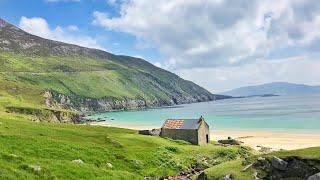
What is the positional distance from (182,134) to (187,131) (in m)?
1.35

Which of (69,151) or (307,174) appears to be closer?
(307,174)

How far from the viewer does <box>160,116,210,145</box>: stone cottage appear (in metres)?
80.8

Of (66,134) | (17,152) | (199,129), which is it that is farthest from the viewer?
(199,129)

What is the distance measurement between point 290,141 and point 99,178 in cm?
8679

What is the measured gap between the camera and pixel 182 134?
8219 cm

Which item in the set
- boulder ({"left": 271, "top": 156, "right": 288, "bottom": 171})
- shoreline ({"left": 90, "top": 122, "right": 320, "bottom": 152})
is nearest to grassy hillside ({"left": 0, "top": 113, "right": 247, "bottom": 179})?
boulder ({"left": 271, "top": 156, "right": 288, "bottom": 171})

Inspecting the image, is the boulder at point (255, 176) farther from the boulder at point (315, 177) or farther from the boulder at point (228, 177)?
the boulder at point (315, 177)

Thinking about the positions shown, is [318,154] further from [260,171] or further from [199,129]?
[199,129]

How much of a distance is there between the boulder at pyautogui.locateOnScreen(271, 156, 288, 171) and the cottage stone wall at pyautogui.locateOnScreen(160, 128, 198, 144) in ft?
158

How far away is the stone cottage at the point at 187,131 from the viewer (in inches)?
3182

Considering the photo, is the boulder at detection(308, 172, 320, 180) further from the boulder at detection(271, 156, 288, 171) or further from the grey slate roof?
the grey slate roof

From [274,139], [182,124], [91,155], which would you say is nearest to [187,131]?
[182,124]

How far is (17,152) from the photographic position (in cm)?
4584

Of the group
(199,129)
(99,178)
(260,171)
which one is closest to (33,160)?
(99,178)
